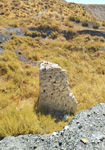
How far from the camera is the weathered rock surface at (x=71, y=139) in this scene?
Result: 7.94 ft

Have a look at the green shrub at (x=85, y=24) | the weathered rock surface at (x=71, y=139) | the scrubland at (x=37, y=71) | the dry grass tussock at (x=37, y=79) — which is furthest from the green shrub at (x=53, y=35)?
the weathered rock surface at (x=71, y=139)

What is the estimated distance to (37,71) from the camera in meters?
7.90

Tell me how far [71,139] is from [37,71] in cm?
580

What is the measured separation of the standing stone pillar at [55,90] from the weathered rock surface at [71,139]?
4.62ft

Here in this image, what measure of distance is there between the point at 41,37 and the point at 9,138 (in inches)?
513

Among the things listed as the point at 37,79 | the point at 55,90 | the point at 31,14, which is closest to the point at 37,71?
the point at 37,79

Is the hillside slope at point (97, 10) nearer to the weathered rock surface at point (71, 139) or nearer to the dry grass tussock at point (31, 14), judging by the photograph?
the dry grass tussock at point (31, 14)

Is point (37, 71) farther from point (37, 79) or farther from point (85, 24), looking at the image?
point (85, 24)

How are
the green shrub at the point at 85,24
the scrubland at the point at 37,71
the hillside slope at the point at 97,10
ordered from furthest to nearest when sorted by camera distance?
the hillside slope at the point at 97,10, the green shrub at the point at 85,24, the scrubland at the point at 37,71

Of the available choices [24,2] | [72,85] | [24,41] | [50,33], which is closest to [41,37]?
[50,33]

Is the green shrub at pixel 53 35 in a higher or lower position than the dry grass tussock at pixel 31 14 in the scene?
lower

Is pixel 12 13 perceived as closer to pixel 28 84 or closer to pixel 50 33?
pixel 50 33

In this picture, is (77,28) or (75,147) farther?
(77,28)

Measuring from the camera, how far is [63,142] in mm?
2523
